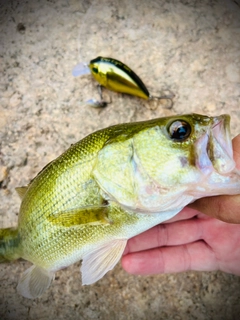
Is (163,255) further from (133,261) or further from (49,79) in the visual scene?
(49,79)

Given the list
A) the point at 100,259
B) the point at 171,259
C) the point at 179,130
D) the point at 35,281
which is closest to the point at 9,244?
the point at 35,281

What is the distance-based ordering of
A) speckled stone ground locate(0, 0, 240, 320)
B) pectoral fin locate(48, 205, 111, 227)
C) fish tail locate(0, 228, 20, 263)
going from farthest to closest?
speckled stone ground locate(0, 0, 240, 320), fish tail locate(0, 228, 20, 263), pectoral fin locate(48, 205, 111, 227)

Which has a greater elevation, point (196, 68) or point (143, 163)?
point (196, 68)

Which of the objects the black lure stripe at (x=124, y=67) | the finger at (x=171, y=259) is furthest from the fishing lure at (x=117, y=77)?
the finger at (x=171, y=259)

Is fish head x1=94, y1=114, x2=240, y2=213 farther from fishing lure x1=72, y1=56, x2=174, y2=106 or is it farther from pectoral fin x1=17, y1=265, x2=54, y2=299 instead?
fishing lure x1=72, y1=56, x2=174, y2=106

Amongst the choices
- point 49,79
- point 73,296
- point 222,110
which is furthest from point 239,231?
point 49,79

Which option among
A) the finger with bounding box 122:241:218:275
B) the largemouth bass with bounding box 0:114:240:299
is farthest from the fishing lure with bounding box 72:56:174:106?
the finger with bounding box 122:241:218:275

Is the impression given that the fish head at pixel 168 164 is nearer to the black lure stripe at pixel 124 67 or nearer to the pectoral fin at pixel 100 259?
→ the pectoral fin at pixel 100 259
